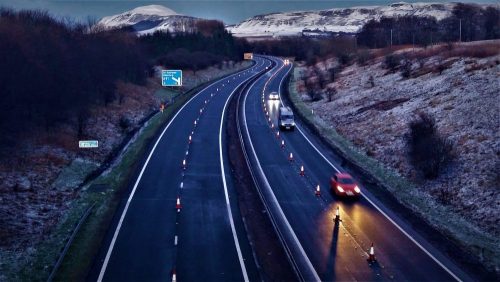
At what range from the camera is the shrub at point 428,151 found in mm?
30969

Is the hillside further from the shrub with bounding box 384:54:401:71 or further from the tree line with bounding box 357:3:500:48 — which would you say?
the tree line with bounding box 357:3:500:48

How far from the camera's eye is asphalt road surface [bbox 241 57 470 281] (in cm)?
1945

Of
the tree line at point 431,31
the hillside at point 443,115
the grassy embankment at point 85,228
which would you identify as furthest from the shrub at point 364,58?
the grassy embankment at point 85,228

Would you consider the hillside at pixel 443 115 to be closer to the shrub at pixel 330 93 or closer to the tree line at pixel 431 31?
the shrub at pixel 330 93

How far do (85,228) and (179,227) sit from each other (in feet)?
13.5

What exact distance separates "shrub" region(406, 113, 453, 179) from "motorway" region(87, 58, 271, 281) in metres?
11.3

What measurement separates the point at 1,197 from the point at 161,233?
399 inches

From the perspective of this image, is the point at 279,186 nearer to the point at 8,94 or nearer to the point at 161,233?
the point at 161,233

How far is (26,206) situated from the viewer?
27.0m

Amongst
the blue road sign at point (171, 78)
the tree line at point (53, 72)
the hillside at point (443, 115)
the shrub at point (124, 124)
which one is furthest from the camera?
the blue road sign at point (171, 78)

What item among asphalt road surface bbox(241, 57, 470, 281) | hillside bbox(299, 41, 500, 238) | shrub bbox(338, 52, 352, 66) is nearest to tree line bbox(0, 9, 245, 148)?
asphalt road surface bbox(241, 57, 470, 281)

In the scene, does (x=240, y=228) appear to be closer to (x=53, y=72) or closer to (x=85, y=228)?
(x=85, y=228)

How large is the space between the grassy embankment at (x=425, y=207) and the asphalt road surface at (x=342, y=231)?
1.40 meters

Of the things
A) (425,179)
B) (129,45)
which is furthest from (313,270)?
(129,45)
